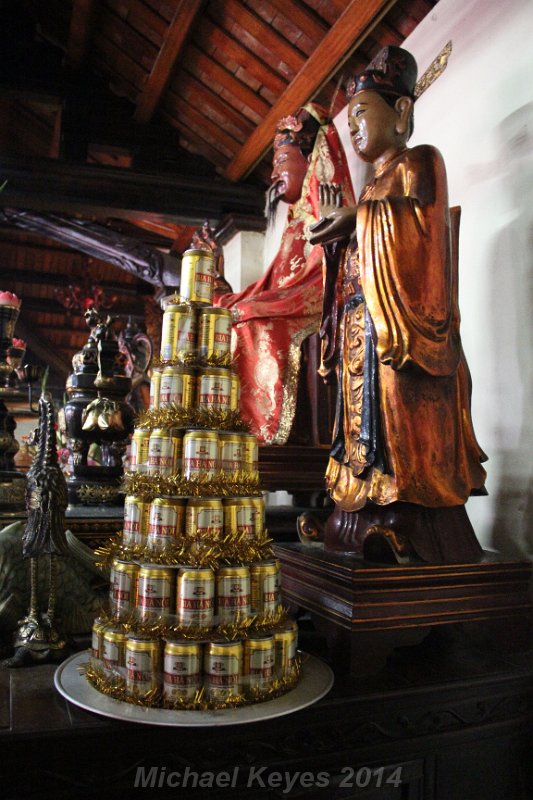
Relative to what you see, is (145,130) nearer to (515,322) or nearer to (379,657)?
(515,322)

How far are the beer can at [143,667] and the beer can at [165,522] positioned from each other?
17 cm

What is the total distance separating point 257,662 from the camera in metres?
1.13

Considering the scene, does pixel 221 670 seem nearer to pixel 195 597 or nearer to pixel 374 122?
pixel 195 597

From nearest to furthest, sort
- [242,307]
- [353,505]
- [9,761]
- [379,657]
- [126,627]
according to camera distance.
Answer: [9,761]
[126,627]
[379,657]
[353,505]
[242,307]

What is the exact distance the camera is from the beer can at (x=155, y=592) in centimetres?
113

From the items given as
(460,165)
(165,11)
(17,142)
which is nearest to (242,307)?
(460,165)

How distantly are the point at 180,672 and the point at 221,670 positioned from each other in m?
0.07

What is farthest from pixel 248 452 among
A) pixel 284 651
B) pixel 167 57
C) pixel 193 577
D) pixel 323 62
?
pixel 167 57

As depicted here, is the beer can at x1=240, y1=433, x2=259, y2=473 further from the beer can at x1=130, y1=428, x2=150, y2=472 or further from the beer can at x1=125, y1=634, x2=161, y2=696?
the beer can at x1=125, y1=634, x2=161, y2=696

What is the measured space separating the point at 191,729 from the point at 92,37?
4.19m

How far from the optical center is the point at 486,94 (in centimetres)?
204

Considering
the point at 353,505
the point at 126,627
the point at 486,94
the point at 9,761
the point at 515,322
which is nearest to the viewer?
the point at 9,761

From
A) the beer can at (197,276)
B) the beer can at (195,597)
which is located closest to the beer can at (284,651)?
the beer can at (195,597)

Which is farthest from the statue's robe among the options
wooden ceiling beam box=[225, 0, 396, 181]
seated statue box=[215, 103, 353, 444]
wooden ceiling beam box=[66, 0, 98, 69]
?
wooden ceiling beam box=[66, 0, 98, 69]
